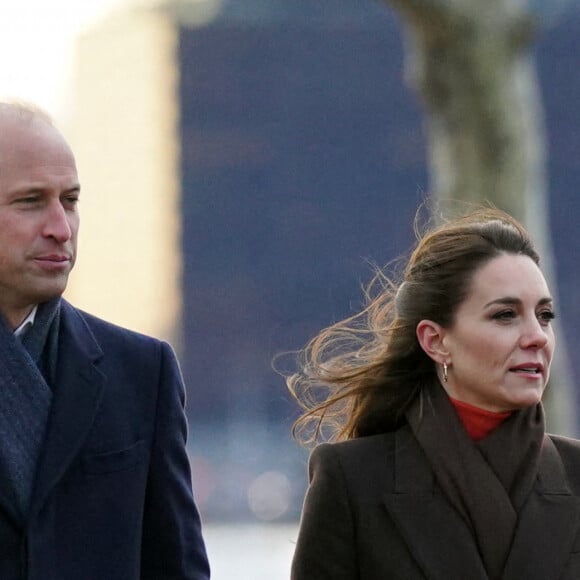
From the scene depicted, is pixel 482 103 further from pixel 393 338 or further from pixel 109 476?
pixel 109 476

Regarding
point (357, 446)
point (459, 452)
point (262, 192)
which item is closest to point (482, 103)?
point (357, 446)

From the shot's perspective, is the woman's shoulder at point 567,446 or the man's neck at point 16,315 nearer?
the man's neck at point 16,315

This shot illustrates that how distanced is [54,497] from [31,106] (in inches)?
30.8

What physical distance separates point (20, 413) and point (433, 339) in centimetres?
97

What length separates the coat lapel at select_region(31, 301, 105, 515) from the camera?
12.1ft

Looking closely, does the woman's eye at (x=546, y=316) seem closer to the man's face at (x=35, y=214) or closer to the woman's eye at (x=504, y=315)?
the woman's eye at (x=504, y=315)

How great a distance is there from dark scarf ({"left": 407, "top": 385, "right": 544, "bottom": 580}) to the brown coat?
0.02m

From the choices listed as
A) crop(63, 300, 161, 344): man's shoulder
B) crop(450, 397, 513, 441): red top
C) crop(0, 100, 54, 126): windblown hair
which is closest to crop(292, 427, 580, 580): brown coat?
crop(450, 397, 513, 441): red top

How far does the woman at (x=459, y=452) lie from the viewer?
3918 mm

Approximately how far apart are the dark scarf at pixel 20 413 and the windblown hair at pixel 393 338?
837 millimetres

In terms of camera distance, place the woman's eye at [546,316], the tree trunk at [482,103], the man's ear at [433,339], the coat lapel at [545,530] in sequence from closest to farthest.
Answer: the coat lapel at [545,530], the woman's eye at [546,316], the man's ear at [433,339], the tree trunk at [482,103]

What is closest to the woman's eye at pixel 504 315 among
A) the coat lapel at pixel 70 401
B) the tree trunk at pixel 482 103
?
the coat lapel at pixel 70 401

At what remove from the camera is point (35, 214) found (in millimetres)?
3689

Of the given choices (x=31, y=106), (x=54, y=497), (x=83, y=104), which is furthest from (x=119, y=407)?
(x=83, y=104)
